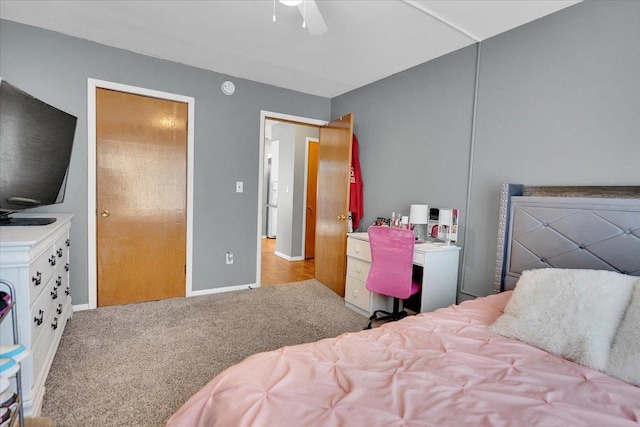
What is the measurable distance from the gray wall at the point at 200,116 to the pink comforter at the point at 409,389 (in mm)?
2597

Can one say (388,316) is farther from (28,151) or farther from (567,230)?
(28,151)

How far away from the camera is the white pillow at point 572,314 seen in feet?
4.17

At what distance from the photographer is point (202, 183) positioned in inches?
135

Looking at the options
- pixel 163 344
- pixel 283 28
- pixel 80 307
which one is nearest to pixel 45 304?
pixel 163 344

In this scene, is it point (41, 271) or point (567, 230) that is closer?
point (41, 271)

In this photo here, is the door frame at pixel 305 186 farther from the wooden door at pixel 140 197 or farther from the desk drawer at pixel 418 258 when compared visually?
the desk drawer at pixel 418 258

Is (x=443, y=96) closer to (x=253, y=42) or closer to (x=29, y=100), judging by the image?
(x=253, y=42)

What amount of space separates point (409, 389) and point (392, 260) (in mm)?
1570

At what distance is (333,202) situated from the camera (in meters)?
3.76

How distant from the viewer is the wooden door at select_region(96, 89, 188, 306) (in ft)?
9.83

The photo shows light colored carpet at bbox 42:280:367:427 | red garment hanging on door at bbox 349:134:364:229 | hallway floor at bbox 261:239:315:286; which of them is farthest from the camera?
hallway floor at bbox 261:239:315:286

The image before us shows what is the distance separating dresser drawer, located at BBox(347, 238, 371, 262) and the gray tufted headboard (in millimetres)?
1119

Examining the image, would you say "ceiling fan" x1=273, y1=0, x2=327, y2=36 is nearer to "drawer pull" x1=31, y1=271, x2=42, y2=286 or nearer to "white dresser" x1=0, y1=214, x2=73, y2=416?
"white dresser" x1=0, y1=214, x2=73, y2=416

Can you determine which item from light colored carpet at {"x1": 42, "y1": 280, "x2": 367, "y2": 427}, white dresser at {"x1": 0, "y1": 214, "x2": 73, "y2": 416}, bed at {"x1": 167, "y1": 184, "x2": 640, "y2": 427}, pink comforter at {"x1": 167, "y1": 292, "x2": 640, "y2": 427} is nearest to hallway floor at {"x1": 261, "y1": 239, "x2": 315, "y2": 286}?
light colored carpet at {"x1": 42, "y1": 280, "x2": 367, "y2": 427}
